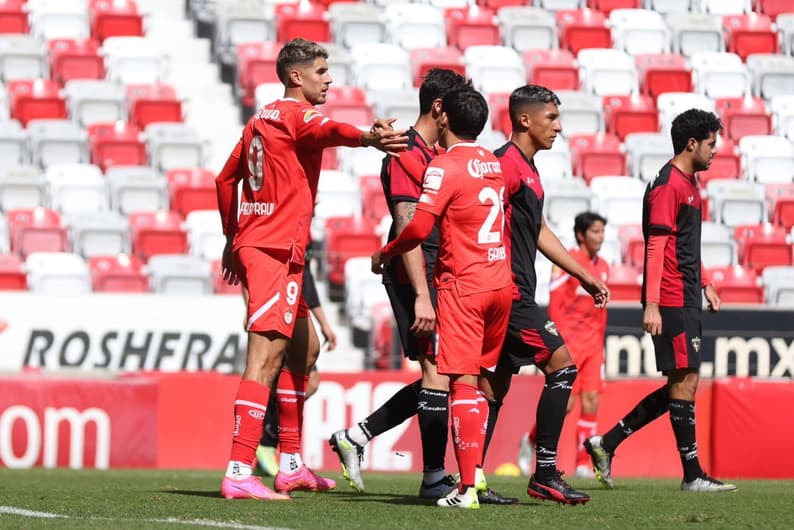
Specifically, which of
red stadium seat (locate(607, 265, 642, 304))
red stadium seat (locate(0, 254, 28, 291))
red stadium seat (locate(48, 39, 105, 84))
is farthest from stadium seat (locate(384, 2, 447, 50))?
red stadium seat (locate(0, 254, 28, 291))

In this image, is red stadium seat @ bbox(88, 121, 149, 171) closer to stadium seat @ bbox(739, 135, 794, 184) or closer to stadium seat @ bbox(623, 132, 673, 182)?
stadium seat @ bbox(623, 132, 673, 182)

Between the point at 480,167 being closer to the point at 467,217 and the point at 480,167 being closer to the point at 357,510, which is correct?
the point at 467,217

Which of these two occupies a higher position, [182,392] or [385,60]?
[385,60]

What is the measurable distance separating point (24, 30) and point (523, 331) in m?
12.3

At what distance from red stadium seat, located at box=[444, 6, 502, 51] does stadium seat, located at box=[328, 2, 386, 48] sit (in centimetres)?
89

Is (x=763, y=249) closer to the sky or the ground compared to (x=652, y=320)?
closer to the ground

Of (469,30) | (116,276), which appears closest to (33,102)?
(116,276)

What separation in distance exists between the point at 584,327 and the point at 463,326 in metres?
5.28

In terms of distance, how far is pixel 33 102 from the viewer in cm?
1672

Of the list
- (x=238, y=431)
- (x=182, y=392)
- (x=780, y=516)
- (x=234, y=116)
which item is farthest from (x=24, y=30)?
(x=780, y=516)

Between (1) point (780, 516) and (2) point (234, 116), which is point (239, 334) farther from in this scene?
(1) point (780, 516)

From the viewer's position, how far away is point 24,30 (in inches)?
710

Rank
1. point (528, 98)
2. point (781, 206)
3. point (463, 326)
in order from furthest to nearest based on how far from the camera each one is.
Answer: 1. point (781, 206)
2. point (528, 98)
3. point (463, 326)

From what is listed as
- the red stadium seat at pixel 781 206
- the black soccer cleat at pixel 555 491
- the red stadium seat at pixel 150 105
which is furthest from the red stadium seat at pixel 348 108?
the black soccer cleat at pixel 555 491
